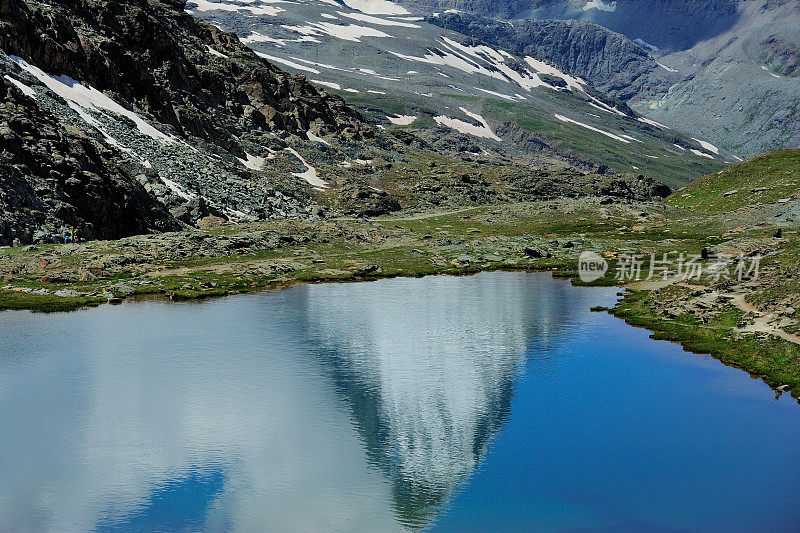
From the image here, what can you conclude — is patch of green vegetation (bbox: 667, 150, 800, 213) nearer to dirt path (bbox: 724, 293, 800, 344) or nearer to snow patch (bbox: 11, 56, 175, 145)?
dirt path (bbox: 724, 293, 800, 344)

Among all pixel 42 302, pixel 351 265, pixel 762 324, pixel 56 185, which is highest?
pixel 56 185

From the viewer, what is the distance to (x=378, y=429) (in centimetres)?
4425

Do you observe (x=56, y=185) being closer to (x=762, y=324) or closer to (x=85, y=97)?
(x=85, y=97)

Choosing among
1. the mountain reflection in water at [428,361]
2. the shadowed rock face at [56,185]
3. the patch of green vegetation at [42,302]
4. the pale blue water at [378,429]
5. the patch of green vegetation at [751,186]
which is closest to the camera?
the pale blue water at [378,429]

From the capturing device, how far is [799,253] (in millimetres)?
76062

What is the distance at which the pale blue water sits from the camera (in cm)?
3356

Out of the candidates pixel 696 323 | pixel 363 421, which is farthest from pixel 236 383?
pixel 696 323

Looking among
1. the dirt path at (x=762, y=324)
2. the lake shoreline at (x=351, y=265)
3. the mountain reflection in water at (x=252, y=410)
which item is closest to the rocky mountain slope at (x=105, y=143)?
the lake shoreline at (x=351, y=265)

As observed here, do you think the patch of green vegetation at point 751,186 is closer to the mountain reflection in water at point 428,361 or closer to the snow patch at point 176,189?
the mountain reflection in water at point 428,361

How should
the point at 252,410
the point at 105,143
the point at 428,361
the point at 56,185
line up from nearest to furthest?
the point at 252,410
the point at 428,361
the point at 56,185
the point at 105,143

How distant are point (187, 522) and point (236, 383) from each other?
2049 centimetres

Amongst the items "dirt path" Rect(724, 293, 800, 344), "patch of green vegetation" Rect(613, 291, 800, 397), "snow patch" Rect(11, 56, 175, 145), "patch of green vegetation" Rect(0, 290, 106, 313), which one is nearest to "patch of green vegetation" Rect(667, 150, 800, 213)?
"dirt path" Rect(724, 293, 800, 344)

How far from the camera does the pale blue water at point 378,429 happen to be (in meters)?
33.6

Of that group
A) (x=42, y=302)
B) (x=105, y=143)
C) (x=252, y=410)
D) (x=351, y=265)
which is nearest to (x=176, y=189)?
(x=105, y=143)
